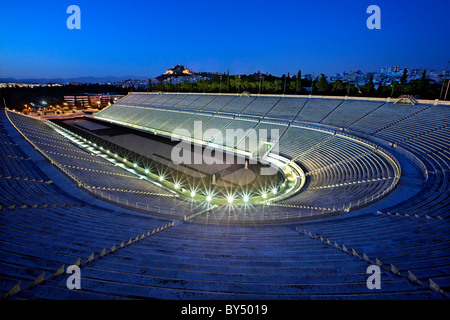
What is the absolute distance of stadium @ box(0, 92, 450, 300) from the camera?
16.6 feet

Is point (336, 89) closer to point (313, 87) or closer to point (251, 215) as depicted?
point (313, 87)

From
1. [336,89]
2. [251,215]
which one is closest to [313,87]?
[336,89]

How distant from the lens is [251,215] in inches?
464

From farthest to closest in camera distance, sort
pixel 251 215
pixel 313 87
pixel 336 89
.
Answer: pixel 313 87
pixel 336 89
pixel 251 215

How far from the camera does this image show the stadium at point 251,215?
5.07 m

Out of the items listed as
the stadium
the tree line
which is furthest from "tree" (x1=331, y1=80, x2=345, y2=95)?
the stadium

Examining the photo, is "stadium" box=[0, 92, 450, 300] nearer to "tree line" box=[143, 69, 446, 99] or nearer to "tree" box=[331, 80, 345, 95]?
"tree line" box=[143, 69, 446, 99]

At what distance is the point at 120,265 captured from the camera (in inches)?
236

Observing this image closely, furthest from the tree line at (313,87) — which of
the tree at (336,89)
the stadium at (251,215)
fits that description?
the stadium at (251,215)

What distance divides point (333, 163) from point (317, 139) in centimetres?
597

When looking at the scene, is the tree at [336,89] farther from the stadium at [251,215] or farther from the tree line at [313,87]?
the stadium at [251,215]
